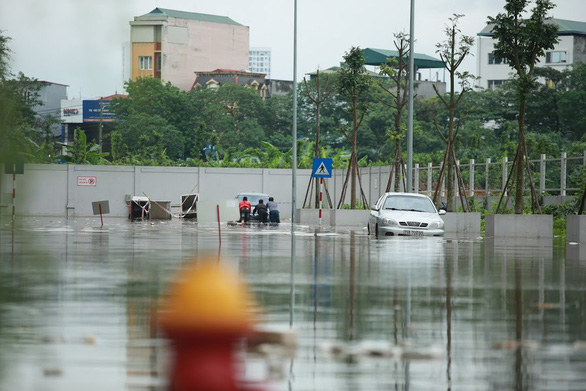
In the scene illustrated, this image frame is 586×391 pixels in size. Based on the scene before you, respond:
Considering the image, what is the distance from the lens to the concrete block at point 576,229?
92.6 ft

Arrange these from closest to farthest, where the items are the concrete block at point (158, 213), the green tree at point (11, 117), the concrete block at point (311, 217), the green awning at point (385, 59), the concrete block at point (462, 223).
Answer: the green tree at point (11, 117) → the concrete block at point (462, 223) → the concrete block at point (311, 217) → the concrete block at point (158, 213) → the green awning at point (385, 59)

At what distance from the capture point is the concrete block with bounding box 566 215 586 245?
2822 centimetres

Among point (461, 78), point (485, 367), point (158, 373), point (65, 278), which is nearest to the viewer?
point (158, 373)

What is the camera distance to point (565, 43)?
114625mm

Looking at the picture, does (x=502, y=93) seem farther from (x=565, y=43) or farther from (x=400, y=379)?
(x=400, y=379)

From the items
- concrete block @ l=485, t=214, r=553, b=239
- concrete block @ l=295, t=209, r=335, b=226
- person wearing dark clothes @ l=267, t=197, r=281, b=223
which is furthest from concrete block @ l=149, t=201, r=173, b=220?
concrete block @ l=485, t=214, r=553, b=239

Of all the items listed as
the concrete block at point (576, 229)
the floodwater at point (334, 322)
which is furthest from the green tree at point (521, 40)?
the floodwater at point (334, 322)

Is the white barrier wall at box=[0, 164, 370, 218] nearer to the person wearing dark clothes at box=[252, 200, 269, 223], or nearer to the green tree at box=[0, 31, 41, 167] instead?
the person wearing dark clothes at box=[252, 200, 269, 223]

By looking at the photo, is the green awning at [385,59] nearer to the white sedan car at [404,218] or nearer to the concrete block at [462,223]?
the concrete block at [462,223]

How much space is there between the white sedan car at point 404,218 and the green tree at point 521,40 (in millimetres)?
3021

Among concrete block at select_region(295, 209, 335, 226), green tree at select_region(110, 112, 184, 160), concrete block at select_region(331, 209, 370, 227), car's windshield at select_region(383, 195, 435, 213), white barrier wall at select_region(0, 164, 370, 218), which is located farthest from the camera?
green tree at select_region(110, 112, 184, 160)

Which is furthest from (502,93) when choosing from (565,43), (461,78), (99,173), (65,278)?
(65,278)

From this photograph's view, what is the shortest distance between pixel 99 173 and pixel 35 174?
58.2m

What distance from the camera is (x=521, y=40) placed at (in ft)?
105
